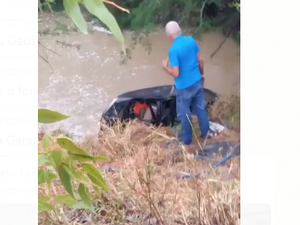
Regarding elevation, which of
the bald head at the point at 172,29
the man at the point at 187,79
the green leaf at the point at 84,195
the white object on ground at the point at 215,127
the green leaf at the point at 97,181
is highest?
the bald head at the point at 172,29

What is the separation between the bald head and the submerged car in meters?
0.11

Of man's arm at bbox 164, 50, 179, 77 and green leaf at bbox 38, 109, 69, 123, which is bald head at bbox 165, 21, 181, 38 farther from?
green leaf at bbox 38, 109, 69, 123

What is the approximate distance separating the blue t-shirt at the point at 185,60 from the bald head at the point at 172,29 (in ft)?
0.04

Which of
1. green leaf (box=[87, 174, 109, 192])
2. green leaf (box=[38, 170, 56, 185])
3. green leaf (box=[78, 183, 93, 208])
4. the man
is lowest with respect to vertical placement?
green leaf (box=[78, 183, 93, 208])

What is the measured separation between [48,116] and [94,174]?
5.9 inches

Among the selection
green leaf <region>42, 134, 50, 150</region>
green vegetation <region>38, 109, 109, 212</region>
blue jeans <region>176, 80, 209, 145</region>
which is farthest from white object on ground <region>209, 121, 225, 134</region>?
green leaf <region>42, 134, 50, 150</region>

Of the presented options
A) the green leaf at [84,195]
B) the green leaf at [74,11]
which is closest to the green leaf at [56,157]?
the green leaf at [84,195]

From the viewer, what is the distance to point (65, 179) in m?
0.88

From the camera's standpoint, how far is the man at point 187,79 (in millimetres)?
979

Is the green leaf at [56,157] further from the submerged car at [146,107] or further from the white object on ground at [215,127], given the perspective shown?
the white object on ground at [215,127]

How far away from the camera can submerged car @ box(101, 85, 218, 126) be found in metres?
0.99

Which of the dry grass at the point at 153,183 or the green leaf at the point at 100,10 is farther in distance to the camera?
the dry grass at the point at 153,183
